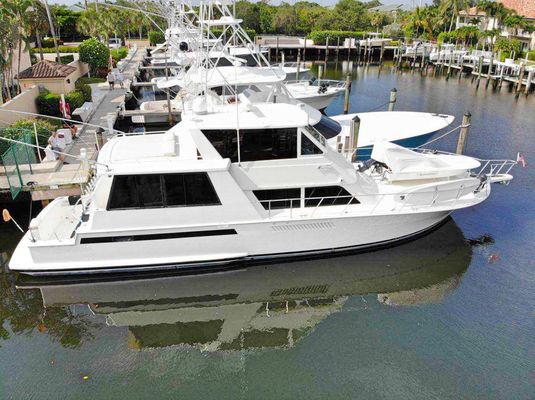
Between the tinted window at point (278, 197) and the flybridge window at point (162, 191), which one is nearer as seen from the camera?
the flybridge window at point (162, 191)

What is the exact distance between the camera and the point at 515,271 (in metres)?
9.98

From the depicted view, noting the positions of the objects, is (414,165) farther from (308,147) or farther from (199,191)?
(199,191)

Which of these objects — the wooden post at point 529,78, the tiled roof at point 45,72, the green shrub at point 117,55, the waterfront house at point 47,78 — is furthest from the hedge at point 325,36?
the waterfront house at point 47,78

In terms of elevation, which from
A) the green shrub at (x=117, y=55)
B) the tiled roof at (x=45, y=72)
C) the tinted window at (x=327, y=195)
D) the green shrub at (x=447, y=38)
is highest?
the green shrub at (x=447, y=38)

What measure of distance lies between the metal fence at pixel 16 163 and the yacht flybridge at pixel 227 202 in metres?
1.65

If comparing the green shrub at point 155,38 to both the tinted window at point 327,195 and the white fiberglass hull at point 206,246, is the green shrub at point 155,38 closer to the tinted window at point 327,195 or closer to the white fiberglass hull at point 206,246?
the white fiberglass hull at point 206,246

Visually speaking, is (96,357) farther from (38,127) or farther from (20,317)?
(38,127)

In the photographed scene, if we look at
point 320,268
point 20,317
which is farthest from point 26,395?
point 320,268

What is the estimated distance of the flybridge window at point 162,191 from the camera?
8805 mm

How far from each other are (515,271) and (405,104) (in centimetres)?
1871

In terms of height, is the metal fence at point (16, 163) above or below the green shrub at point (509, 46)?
below

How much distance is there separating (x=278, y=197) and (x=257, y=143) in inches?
51.7

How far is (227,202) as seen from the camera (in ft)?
29.8

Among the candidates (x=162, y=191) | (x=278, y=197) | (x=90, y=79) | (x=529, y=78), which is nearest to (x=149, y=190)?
(x=162, y=191)
